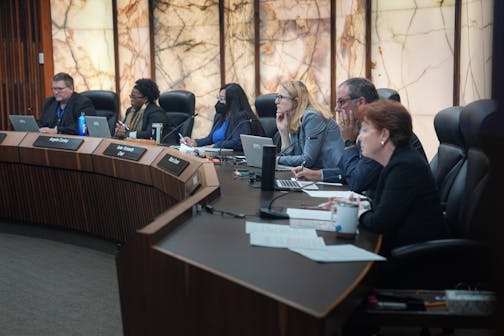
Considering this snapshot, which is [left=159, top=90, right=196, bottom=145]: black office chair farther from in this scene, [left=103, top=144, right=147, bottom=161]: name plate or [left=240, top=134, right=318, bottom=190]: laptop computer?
[left=240, top=134, right=318, bottom=190]: laptop computer

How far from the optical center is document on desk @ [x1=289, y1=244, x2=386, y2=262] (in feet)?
4.91

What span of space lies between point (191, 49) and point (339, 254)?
5273 mm

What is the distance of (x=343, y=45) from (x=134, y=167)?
3.08m

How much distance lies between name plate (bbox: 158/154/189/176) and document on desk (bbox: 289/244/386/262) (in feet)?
4.80

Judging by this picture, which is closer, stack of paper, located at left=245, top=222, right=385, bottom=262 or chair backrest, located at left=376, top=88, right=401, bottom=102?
stack of paper, located at left=245, top=222, right=385, bottom=262

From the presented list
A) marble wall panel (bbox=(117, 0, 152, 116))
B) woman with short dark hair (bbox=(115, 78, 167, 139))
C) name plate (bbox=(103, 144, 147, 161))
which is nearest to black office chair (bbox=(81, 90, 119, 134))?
woman with short dark hair (bbox=(115, 78, 167, 139))

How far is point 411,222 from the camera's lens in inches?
75.9

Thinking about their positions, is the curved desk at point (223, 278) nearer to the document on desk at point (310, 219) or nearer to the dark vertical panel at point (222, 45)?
the document on desk at point (310, 219)

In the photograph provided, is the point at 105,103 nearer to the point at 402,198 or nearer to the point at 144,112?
the point at 144,112

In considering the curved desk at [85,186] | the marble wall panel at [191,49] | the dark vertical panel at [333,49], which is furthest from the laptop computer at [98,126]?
the dark vertical panel at [333,49]

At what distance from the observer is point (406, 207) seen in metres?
1.89

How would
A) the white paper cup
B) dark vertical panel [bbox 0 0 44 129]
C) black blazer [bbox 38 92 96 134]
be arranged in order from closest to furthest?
the white paper cup → black blazer [bbox 38 92 96 134] → dark vertical panel [bbox 0 0 44 129]

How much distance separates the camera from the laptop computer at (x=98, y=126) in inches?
171

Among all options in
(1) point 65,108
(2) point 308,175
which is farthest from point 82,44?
(2) point 308,175
